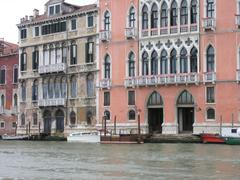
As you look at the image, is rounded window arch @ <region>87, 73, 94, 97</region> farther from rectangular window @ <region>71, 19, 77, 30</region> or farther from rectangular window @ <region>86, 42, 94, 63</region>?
rectangular window @ <region>71, 19, 77, 30</region>

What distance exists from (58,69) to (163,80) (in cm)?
943

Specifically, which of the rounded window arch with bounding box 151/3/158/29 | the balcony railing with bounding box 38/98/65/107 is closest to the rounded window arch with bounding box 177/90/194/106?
the rounded window arch with bounding box 151/3/158/29

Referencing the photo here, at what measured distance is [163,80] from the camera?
37.3 meters

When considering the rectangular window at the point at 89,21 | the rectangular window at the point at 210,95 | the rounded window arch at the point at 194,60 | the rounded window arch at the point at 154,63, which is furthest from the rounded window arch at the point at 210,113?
the rectangular window at the point at 89,21

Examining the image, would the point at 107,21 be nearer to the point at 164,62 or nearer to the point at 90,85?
the point at 90,85

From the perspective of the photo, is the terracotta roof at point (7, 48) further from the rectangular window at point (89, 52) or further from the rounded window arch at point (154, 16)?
the rounded window arch at point (154, 16)

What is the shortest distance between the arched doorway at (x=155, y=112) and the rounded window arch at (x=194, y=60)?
2.86 m

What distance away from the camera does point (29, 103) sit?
45.8 meters

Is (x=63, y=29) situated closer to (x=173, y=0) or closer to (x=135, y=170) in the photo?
(x=173, y=0)

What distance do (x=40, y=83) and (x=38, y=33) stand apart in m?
3.79

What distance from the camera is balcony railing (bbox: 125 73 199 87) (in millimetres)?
36291

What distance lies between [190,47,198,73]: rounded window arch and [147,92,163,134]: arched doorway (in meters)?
2.86

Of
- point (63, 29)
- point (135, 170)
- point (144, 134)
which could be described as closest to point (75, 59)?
point (63, 29)

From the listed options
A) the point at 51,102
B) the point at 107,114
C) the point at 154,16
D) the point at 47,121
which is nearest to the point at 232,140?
the point at 154,16
